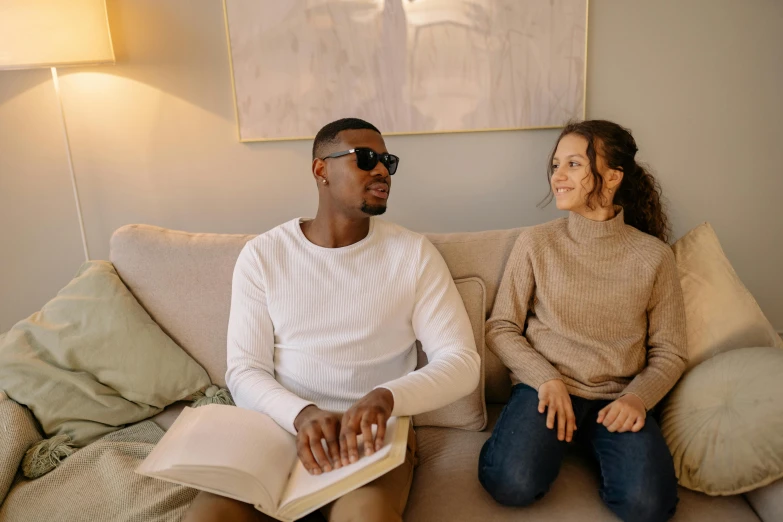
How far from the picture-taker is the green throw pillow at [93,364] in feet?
5.02

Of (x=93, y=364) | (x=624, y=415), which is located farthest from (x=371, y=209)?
(x=93, y=364)

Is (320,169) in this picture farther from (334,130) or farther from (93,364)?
(93,364)

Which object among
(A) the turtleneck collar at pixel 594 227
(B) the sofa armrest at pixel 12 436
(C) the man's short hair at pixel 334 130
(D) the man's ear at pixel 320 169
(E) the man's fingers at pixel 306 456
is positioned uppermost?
(C) the man's short hair at pixel 334 130

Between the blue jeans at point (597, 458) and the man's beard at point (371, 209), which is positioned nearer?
the blue jeans at point (597, 458)

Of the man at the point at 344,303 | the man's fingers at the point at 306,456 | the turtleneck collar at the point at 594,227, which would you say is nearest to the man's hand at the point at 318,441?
the man's fingers at the point at 306,456

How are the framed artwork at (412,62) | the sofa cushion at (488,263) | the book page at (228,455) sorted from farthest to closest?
the framed artwork at (412,62) → the sofa cushion at (488,263) → the book page at (228,455)

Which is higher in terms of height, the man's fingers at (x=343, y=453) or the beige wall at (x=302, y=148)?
the beige wall at (x=302, y=148)

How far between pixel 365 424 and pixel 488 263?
71 cm

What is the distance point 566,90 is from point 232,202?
1.28 meters

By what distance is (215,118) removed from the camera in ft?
6.98

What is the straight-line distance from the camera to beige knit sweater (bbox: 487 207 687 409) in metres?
1.47

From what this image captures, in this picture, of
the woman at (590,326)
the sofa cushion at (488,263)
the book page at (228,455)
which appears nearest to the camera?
the book page at (228,455)

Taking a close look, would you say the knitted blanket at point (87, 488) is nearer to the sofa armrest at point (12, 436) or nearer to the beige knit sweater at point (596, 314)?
the sofa armrest at point (12, 436)

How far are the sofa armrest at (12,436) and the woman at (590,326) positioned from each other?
1.11m
